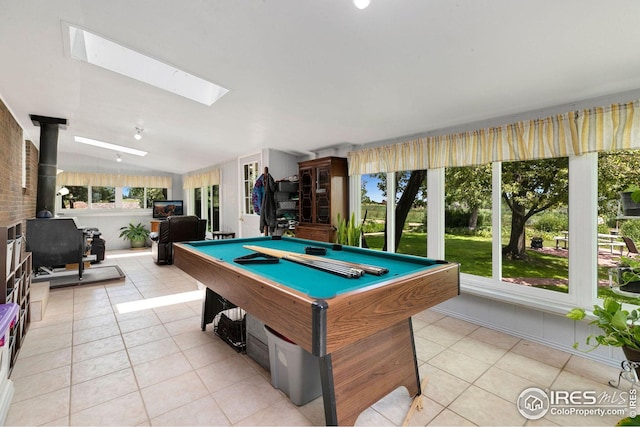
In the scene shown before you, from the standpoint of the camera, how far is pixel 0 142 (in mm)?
3293

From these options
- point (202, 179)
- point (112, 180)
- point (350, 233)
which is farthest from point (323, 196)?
point (112, 180)

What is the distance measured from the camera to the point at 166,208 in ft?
28.9

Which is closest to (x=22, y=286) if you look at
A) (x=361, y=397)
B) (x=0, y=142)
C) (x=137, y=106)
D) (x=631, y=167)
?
(x=0, y=142)

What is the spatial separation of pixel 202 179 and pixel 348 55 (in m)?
6.64

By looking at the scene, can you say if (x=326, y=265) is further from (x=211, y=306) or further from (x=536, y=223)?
(x=536, y=223)

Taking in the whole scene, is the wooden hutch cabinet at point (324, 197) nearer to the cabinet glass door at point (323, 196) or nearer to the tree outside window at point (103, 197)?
the cabinet glass door at point (323, 196)

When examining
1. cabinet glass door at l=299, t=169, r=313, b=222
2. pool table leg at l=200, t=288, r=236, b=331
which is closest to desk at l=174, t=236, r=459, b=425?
pool table leg at l=200, t=288, r=236, b=331

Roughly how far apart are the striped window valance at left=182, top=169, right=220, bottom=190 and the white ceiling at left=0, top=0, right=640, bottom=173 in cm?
Result: 356

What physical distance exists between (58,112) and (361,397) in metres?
5.39

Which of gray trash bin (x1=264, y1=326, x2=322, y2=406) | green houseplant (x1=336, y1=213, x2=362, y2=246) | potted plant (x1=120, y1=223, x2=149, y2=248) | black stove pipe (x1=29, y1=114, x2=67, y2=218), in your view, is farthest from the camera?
potted plant (x1=120, y1=223, x2=149, y2=248)

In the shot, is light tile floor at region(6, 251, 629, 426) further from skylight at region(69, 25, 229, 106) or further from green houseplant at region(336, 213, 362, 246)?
skylight at region(69, 25, 229, 106)

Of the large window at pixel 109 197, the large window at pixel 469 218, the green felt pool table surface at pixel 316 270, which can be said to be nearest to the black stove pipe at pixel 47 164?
the green felt pool table surface at pixel 316 270

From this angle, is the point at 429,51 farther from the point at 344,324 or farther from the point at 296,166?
the point at 296,166

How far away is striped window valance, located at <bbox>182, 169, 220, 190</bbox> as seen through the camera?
7268mm
